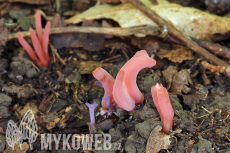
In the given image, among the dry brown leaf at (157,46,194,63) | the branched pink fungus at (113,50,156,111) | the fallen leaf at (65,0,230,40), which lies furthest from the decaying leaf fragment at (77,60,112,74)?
the branched pink fungus at (113,50,156,111)

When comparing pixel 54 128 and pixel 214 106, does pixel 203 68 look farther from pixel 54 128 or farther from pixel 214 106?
pixel 54 128

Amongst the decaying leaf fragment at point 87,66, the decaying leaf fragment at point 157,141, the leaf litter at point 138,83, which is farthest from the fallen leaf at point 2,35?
the decaying leaf fragment at point 157,141

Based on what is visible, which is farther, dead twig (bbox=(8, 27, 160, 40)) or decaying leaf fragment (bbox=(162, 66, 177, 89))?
dead twig (bbox=(8, 27, 160, 40))

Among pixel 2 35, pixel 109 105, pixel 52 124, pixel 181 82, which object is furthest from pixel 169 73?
pixel 2 35

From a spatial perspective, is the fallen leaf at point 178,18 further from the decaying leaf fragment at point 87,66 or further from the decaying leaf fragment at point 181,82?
the decaying leaf fragment at point 181,82

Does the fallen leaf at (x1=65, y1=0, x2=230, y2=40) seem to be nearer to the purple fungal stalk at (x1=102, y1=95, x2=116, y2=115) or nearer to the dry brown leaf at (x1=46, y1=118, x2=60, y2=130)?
the purple fungal stalk at (x1=102, y1=95, x2=116, y2=115)

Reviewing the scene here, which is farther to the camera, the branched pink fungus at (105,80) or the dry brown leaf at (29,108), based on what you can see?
the dry brown leaf at (29,108)

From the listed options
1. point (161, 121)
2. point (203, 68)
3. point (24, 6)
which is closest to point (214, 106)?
point (203, 68)
